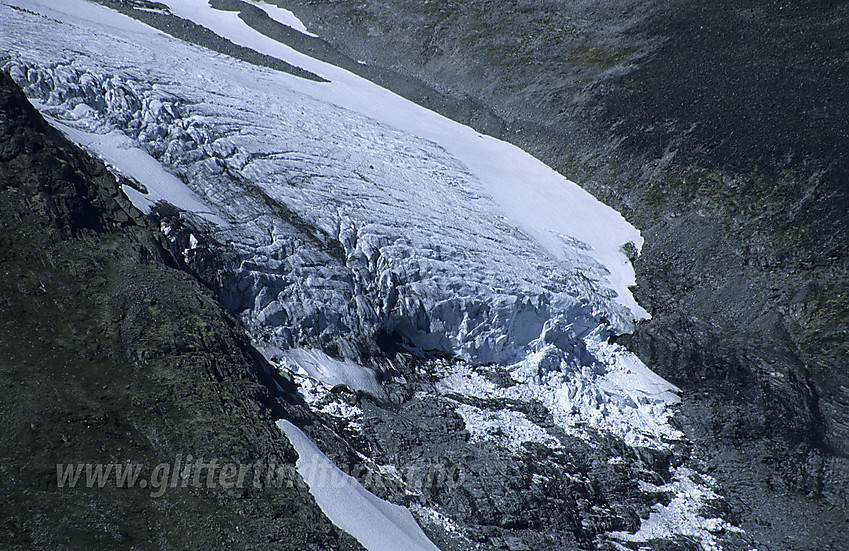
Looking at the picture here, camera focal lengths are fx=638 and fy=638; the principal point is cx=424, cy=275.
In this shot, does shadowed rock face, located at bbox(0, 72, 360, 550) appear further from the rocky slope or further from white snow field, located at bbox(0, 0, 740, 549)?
white snow field, located at bbox(0, 0, 740, 549)

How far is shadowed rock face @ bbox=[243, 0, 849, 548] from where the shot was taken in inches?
739

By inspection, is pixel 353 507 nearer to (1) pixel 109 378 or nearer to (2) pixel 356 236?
(1) pixel 109 378

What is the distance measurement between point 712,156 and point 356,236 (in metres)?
15.1

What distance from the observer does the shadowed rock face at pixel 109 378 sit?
32.9 ft

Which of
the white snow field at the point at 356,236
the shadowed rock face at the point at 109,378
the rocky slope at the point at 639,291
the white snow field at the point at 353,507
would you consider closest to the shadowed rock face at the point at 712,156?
the rocky slope at the point at 639,291

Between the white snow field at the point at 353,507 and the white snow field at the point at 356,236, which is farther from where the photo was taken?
the white snow field at the point at 356,236

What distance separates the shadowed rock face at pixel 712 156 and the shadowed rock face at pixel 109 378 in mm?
12824

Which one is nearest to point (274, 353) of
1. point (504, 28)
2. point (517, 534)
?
point (517, 534)

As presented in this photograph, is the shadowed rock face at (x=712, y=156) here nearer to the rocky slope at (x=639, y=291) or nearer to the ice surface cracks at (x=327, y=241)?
Answer: the rocky slope at (x=639, y=291)

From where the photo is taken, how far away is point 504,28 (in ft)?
114

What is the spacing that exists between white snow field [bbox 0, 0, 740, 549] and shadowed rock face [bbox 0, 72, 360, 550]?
5.67 ft

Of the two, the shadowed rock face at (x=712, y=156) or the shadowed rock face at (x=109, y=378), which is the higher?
the shadowed rock face at (x=712, y=156)

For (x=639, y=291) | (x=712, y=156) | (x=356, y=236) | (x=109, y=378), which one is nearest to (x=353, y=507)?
(x=109, y=378)

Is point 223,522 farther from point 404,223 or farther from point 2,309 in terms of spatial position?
point 404,223
